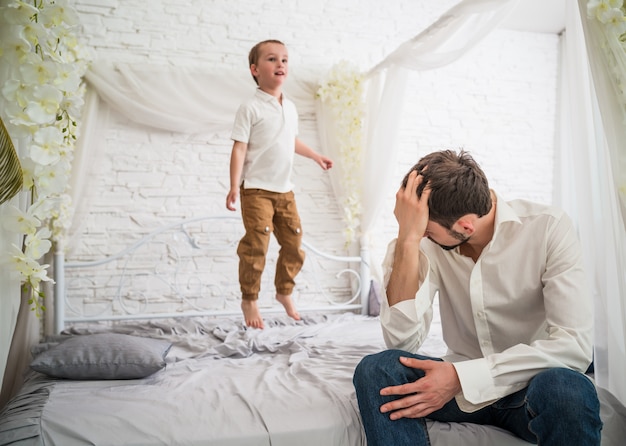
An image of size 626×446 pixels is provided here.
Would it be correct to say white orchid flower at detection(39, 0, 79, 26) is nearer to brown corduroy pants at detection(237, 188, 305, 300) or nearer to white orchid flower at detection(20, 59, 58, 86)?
white orchid flower at detection(20, 59, 58, 86)

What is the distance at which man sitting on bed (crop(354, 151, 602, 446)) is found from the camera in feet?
4.54

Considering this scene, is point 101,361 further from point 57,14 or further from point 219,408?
point 57,14

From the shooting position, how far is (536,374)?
4.56 ft

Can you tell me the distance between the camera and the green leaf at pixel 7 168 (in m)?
1.06

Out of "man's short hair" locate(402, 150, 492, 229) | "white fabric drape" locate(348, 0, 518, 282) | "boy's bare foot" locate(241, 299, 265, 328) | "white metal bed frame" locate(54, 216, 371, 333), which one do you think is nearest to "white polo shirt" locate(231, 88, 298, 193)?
"boy's bare foot" locate(241, 299, 265, 328)

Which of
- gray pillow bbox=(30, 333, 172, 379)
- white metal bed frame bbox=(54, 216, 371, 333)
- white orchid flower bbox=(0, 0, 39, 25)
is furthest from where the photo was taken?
white metal bed frame bbox=(54, 216, 371, 333)

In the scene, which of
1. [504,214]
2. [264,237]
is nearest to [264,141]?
[264,237]

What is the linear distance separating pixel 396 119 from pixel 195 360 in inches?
72.5

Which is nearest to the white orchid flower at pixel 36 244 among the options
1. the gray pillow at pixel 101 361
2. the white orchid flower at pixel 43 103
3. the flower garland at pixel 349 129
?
the white orchid flower at pixel 43 103

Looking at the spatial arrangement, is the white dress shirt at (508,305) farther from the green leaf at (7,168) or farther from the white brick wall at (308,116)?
the white brick wall at (308,116)

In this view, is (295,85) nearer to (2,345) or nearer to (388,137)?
(388,137)

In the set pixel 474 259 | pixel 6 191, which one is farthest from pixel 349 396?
pixel 6 191

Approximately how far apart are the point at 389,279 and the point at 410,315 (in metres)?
0.14

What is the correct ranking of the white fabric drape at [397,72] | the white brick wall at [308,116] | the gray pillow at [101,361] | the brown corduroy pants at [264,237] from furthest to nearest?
the white brick wall at [308,116] < the brown corduroy pants at [264,237] < the white fabric drape at [397,72] < the gray pillow at [101,361]
